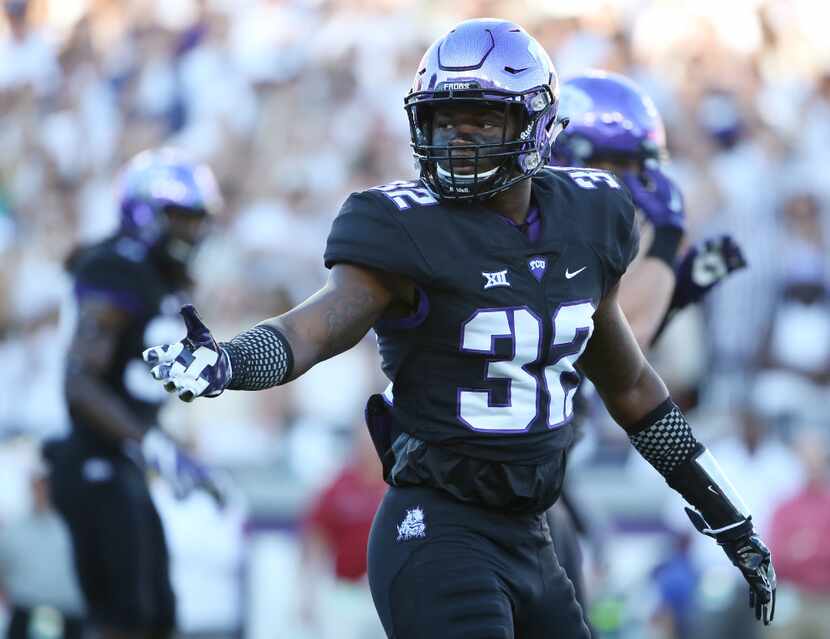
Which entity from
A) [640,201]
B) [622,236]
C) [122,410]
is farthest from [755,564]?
[122,410]

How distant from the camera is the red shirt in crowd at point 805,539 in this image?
8.66 metres

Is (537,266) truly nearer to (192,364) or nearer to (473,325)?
(473,325)

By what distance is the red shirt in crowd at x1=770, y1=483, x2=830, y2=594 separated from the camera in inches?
341

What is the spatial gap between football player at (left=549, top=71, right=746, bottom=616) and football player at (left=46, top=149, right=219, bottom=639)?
2.16 metres

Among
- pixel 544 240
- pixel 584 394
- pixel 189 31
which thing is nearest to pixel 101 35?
pixel 189 31

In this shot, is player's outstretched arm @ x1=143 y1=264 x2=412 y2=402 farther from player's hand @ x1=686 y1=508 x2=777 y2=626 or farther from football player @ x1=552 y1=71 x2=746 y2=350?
football player @ x1=552 y1=71 x2=746 y2=350

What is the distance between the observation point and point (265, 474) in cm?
906

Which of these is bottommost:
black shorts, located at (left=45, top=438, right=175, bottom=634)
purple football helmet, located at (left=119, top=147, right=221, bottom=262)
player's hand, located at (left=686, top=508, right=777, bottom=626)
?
black shorts, located at (left=45, top=438, right=175, bottom=634)

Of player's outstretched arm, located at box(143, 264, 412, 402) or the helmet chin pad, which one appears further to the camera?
the helmet chin pad

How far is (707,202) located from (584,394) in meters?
4.76

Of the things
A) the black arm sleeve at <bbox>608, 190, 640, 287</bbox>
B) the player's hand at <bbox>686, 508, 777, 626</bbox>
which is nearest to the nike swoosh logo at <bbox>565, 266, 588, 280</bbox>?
the black arm sleeve at <bbox>608, 190, 640, 287</bbox>

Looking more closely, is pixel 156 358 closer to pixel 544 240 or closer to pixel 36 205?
pixel 544 240

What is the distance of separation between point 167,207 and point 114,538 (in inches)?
55.6

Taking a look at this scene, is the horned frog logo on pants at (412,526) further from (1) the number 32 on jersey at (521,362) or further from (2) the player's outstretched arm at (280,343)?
(2) the player's outstretched arm at (280,343)
